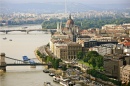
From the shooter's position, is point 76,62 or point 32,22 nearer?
point 76,62

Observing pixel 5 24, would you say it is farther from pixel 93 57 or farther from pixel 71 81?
pixel 71 81

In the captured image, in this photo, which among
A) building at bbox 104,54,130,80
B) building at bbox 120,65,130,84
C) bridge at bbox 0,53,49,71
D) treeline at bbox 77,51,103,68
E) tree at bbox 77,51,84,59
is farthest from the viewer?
tree at bbox 77,51,84,59

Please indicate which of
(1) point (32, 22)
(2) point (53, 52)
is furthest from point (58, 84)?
(1) point (32, 22)

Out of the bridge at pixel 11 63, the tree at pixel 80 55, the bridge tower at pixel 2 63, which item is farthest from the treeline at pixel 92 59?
the bridge tower at pixel 2 63

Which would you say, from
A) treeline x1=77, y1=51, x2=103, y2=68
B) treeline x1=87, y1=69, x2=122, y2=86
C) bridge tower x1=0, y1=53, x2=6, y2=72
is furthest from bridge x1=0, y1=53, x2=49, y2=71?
treeline x1=87, y1=69, x2=122, y2=86

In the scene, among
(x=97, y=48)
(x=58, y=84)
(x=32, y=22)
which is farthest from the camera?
(x=32, y=22)

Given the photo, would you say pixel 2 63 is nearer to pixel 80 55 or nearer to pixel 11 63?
pixel 11 63

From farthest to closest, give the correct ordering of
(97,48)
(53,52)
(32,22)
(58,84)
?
(32,22)
(53,52)
(97,48)
(58,84)

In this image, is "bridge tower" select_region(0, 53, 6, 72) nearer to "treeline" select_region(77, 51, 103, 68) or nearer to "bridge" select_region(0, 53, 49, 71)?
"bridge" select_region(0, 53, 49, 71)

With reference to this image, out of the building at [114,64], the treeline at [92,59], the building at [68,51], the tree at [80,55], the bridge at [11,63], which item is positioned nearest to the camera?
the building at [114,64]

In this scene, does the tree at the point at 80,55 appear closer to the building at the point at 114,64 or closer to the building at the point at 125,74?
the building at the point at 114,64

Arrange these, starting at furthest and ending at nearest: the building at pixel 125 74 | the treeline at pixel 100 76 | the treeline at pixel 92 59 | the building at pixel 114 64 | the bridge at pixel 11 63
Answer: the bridge at pixel 11 63
the treeline at pixel 92 59
the building at pixel 114 64
the building at pixel 125 74
the treeline at pixel 100 76
